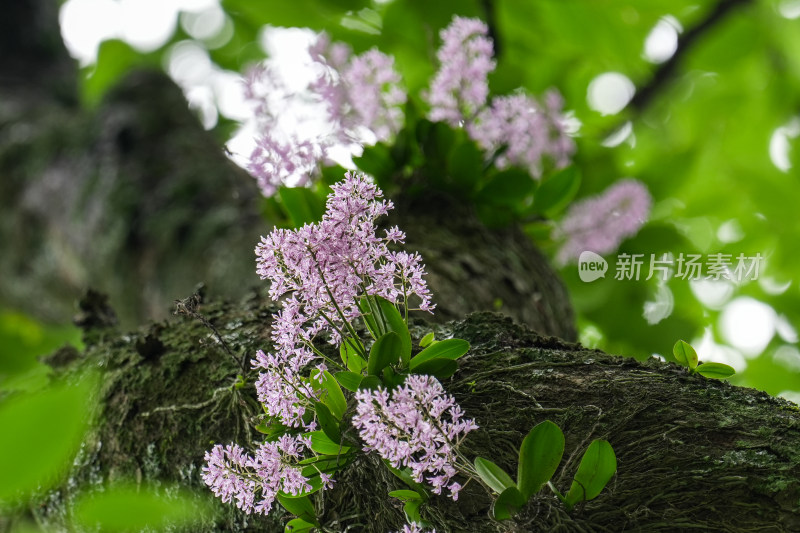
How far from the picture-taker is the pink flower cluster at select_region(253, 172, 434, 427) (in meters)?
1.09

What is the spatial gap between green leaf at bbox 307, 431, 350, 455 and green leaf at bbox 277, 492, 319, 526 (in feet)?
0.34

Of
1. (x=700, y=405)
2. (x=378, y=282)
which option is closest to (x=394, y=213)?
(x=378, y=282)

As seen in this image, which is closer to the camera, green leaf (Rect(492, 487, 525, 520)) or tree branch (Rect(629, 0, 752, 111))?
green leaf (Rect(492, 487, 525, 520))

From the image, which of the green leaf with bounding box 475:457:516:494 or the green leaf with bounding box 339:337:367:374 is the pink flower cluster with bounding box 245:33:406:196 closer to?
the green leaf with bounding box 339:337:367:374

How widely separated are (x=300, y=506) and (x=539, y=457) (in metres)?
0.44

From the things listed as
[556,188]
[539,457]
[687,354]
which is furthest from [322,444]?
[556,188]

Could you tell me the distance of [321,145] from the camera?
1.80m

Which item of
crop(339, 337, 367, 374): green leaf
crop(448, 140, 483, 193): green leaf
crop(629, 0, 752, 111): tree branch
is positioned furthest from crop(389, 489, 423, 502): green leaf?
crop(629, 0, 752, 111): tree branch

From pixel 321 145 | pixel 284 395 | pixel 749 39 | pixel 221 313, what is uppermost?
pixel 749 39

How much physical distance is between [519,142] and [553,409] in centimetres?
121

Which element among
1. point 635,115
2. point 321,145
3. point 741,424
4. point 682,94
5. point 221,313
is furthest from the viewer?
point 682,94

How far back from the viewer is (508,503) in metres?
0.99

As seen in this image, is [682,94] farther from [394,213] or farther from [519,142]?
[394,213]

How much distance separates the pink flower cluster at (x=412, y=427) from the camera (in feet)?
3.18
